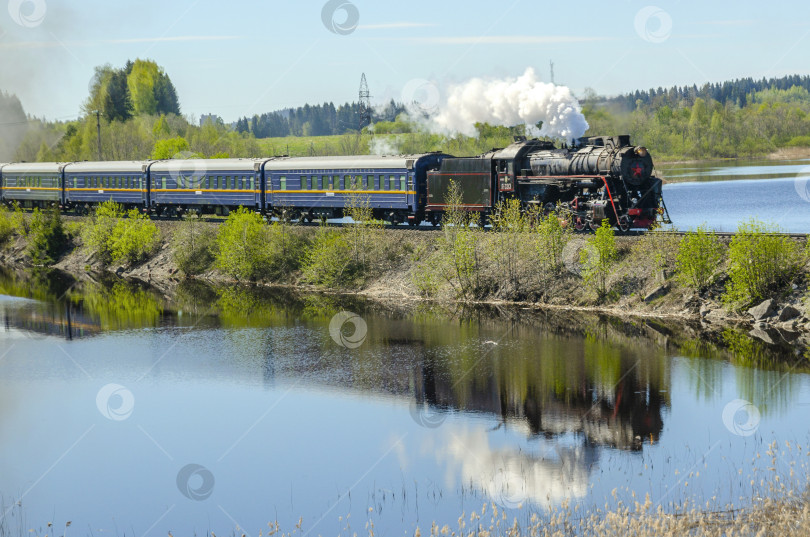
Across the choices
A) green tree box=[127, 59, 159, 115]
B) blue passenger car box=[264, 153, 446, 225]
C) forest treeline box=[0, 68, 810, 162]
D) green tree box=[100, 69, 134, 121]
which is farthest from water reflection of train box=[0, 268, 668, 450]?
green tree box=[127, 59, 159, 115]

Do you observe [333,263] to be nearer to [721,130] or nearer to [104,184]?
[104,184]

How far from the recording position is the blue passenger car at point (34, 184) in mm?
83125

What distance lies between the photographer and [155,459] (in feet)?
81.6

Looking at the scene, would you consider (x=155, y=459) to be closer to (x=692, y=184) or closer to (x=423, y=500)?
(x=423, y=500)

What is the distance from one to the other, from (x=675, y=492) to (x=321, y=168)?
39.7 meters

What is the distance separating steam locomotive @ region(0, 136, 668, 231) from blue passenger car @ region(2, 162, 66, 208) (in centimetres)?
482

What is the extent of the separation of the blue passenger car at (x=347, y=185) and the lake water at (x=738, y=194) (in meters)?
21.7

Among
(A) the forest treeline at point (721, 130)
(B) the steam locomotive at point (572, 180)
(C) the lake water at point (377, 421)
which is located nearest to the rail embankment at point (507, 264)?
(B) the steam locomotive at point (572, 180)

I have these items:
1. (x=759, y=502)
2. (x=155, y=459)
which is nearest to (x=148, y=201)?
(x=155, y=459)

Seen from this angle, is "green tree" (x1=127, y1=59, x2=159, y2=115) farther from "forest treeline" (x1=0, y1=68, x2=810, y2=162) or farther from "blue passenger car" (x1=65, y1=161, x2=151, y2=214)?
"blue passenger car" (x1=65, y1=161, x2=151, y2=214)

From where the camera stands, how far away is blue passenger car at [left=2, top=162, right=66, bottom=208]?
273 ft

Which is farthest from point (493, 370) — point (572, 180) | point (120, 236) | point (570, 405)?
point (120, 236)

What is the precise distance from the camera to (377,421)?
89.9ft

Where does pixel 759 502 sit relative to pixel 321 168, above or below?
below
